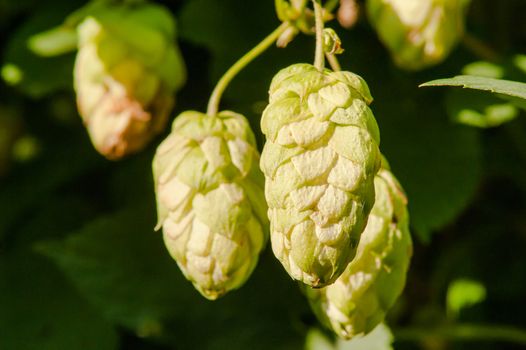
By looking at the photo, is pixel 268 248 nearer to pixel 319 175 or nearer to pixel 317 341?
pixel 317 341

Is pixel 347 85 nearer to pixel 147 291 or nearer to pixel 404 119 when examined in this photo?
pixel 404 119

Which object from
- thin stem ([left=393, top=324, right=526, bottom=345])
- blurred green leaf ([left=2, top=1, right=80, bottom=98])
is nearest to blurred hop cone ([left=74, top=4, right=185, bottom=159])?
blurred green leaf ([left=2, top=1, right=80, bottom=98])

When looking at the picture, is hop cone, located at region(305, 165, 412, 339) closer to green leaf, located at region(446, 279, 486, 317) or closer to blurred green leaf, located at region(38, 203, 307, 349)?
blurred green leaf, located at region(38, 203, 307, 349)

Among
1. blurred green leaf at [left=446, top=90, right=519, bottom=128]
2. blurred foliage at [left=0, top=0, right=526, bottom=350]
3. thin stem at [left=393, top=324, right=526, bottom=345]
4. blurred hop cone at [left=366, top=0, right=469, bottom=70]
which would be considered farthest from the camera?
thin stem at [left=393, top=324, right=526, bottom=345]

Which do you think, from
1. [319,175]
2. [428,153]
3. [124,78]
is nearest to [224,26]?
[124,78]

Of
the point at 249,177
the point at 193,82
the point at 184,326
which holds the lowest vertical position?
the point at 184,326

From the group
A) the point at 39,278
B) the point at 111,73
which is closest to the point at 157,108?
the point at 111,73

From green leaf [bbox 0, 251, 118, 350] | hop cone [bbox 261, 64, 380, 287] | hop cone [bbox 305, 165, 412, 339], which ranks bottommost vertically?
green leaf [bbox 0, 251, 118, 350]
